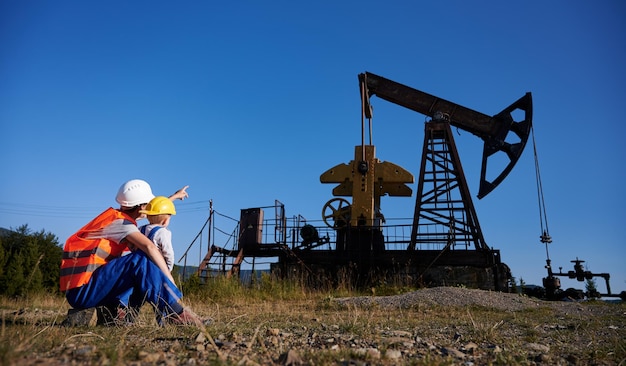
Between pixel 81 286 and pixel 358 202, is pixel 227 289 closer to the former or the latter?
pixel 358 202

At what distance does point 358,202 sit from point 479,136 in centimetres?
555

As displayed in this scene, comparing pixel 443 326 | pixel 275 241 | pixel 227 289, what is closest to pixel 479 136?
pixel 275 241

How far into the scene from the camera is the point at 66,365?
4.95 ft

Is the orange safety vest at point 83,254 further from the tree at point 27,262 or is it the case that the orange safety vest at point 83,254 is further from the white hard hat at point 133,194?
the tree at point 27,262

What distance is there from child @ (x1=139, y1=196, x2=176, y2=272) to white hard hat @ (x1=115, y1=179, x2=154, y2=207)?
82 millimetres

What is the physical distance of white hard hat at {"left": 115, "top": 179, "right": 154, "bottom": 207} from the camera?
3.38 meters

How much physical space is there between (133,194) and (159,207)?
0.79ft

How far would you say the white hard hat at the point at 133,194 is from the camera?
3.38m

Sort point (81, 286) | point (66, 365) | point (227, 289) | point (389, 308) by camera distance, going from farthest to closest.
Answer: point (227, 289) → point (389, 308) → point (81, 286) → point (66, 365)

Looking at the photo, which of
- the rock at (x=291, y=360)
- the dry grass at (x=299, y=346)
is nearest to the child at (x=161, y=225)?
the dry grass at (x=299, y=346)

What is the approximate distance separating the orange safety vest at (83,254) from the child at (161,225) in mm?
289

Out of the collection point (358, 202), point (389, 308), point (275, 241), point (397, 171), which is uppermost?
point (397, 171)

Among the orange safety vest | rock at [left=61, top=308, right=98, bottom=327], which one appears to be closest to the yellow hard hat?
the orange safety vest

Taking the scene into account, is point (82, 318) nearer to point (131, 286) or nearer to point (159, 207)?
point (131, 286)
